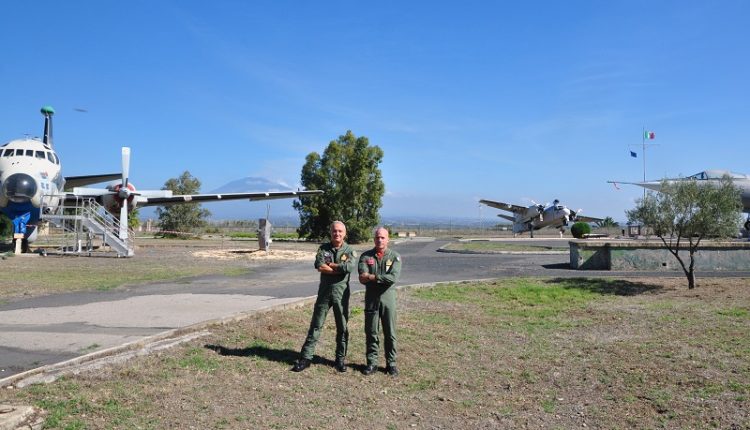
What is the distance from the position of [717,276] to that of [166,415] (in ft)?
54.6

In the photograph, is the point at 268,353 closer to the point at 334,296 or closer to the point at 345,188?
the point at 334,296

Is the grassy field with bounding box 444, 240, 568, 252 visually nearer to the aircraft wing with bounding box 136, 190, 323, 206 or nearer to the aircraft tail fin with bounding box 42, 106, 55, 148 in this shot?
the aircraft wing with bounding box 136, 190, 323, 206

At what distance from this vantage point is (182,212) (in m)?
54.2

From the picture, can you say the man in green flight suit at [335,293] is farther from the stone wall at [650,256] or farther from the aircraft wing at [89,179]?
the aircraft wing at [89,179]

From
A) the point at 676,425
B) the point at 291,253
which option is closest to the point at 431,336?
the point at 676,425

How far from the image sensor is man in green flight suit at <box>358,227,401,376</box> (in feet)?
19.7

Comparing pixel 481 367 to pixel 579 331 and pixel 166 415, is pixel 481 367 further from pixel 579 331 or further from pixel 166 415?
pixel 166 415

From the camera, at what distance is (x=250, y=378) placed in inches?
223

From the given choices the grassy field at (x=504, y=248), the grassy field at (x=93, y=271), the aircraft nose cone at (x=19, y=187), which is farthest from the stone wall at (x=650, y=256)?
the aircraft nose cone at (x=19, y=187)

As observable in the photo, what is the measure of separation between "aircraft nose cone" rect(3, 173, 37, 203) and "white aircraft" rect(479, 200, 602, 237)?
4192cm

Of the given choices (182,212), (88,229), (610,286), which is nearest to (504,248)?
(610,286)

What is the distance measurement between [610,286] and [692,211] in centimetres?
279

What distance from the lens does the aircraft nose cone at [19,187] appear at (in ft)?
73.4

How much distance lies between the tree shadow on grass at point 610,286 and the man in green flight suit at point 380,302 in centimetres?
872
